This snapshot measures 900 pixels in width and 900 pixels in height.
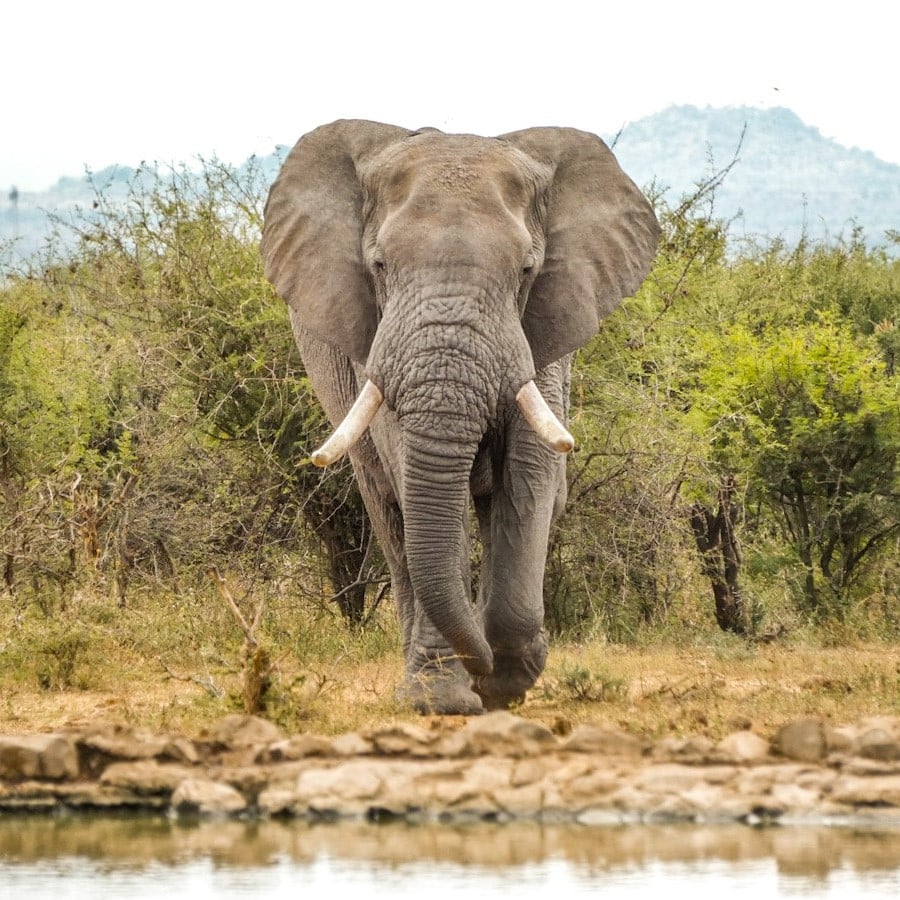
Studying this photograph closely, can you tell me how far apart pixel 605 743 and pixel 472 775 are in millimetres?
492

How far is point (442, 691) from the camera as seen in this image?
8.82 m

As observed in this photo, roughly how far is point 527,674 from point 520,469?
1015 mm

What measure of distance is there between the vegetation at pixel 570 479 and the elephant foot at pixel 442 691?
2892 mm

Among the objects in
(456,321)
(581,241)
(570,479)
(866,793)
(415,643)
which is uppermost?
(581,241)

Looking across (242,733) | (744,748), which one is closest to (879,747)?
(744,748)

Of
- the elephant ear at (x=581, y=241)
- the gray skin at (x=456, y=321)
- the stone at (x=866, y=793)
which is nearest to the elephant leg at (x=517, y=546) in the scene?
the gray skin at (x=456, y=321)

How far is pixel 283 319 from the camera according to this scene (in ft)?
41.5

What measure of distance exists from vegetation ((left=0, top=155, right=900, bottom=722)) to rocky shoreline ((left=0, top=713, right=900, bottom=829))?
507cm

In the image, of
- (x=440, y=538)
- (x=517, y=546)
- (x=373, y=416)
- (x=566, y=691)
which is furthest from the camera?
(x=566, y=691)

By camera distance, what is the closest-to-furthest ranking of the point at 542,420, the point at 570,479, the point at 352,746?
the point at 352,746
the point at 542,420
the point at 570,479

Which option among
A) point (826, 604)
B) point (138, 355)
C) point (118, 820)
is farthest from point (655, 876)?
point (138, 355)

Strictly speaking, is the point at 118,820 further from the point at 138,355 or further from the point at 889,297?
the point at 889,297

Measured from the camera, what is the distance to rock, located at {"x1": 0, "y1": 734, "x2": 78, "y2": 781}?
661 centimetres

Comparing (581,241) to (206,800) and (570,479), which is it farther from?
(206,800)
